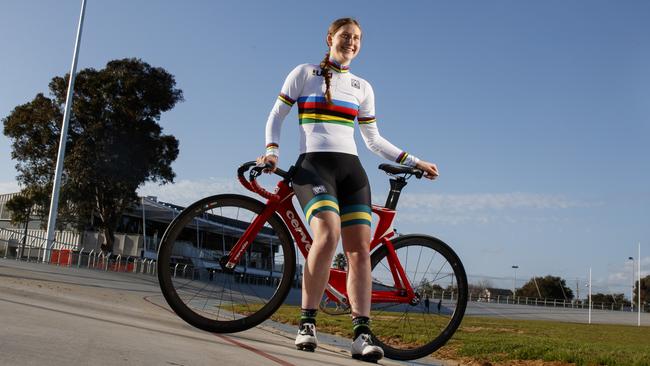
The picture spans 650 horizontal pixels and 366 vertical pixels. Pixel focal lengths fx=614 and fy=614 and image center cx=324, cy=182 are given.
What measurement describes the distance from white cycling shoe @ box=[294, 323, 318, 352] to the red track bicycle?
0.33 m

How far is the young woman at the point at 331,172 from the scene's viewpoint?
309cm

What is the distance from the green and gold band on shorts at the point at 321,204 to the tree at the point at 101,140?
2909 cm

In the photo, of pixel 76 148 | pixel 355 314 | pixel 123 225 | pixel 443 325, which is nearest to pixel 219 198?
pixel 355 314

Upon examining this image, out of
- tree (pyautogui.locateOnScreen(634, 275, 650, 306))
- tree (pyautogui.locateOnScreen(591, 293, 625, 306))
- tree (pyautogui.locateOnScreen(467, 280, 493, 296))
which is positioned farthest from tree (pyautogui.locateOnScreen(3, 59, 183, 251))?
tree (pyautogui.locateOnScreen(634, 275, 650, 306))

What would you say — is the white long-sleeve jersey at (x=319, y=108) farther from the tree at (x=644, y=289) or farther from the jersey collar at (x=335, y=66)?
the tree at (x=644, y=289)

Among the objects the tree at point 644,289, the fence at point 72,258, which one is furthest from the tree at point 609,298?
the fence at point 72,258

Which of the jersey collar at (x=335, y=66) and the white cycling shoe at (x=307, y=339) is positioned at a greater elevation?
the jersey collar at (x=335, y=66)

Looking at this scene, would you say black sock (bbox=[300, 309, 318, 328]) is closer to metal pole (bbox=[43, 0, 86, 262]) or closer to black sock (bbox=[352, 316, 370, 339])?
black sock (bbox=[352, 316, 370, 339])

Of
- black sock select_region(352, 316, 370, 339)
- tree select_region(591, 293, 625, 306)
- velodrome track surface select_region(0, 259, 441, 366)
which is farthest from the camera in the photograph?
tree select_region(591, 293, 625, 306)

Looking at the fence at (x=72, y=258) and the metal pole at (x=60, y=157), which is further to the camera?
the metal pole at (x=60, y=157)

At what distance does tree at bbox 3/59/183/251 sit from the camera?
3042 cm

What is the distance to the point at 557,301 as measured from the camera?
68.0 meters

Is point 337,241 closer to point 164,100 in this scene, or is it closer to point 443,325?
point 443,325

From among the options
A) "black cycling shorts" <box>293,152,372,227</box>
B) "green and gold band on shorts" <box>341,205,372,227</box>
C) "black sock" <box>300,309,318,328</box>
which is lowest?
"black sock" <box>300,309,318,328</box>
